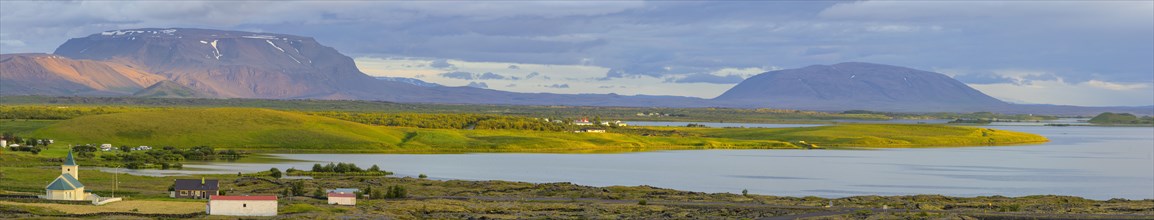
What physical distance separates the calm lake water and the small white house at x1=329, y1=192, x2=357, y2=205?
23.4m

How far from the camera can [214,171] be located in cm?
9375

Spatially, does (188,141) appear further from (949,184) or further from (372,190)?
(949,184)

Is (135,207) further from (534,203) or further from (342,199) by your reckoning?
(534,203)

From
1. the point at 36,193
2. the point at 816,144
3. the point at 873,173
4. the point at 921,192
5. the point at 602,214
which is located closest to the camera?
Result: the point at 602,214

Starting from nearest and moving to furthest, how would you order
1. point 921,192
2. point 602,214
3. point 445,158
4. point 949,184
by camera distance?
point 602,214 → point 921,192 → point 949,184 → point 445,158

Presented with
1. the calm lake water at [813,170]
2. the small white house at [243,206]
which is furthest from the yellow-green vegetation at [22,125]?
the small white house at [243,206]

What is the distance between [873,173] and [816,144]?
2372 inches

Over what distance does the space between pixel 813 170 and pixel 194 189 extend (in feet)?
173

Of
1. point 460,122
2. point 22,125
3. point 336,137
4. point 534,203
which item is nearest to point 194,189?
point 534,203

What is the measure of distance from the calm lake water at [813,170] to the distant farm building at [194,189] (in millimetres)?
21394

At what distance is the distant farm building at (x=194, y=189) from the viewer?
7094 centimetres

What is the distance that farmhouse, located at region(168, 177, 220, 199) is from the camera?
70938mm

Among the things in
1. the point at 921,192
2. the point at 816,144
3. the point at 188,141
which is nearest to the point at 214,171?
the point at 188,141

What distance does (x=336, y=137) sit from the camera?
138 m
